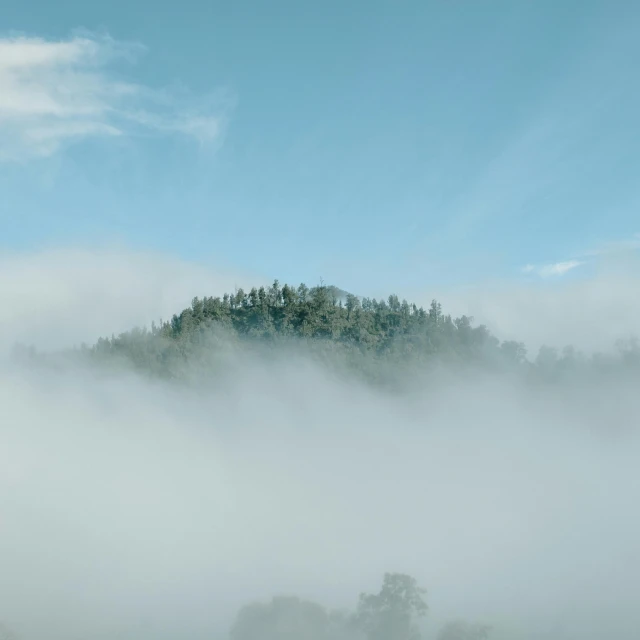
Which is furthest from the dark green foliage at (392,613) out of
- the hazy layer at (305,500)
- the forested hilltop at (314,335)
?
the forested hilltop at (314,335)

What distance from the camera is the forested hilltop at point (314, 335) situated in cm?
10119

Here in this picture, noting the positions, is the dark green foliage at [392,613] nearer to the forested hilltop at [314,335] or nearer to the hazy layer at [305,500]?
the hazy layer at [305,500]

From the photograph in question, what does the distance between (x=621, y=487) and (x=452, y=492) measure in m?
26.2

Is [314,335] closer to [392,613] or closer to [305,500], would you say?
[305,500]

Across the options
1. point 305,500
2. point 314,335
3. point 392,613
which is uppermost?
point 314,335

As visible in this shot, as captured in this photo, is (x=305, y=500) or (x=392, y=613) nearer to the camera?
(x=392, y=613)

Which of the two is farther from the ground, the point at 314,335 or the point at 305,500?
the point at 314,335

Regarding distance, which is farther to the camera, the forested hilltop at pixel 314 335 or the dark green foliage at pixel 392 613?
the forested hilltop at pixel 314 335

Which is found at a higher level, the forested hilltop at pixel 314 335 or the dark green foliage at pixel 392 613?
the forested hilltop at pixel 314 335

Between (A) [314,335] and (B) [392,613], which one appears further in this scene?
(A) [314,335]

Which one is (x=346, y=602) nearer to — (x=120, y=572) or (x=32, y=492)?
(x=120, y=572)

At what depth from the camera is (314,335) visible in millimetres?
104000

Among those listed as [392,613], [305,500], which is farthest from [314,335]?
[392,613]

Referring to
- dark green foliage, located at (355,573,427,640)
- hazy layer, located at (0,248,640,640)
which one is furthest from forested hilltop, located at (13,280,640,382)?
dark green foliage, located at (355,573,427,640)
